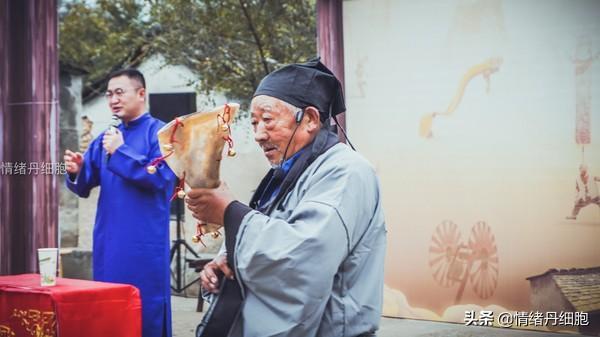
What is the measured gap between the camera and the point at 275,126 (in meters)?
2.55

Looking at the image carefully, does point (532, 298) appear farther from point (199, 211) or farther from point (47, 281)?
point (199, 211)

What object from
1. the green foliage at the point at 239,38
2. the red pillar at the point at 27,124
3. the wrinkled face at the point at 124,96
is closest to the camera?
the wrinkled face at the point at 124,96

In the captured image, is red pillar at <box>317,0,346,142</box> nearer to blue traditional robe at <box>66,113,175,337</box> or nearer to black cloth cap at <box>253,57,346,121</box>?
blue traditional robe at <box>66,113,175,337</box>

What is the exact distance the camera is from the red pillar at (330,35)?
6223mm

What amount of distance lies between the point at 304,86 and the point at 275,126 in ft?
0.55

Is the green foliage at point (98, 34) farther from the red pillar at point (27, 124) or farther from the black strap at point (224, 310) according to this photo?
the black strap at point (224, 310)

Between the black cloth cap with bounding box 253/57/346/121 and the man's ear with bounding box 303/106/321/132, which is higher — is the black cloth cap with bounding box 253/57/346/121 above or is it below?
above

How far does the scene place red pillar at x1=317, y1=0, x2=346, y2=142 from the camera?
6223 mm

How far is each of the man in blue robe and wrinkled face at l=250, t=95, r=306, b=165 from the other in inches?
83.6

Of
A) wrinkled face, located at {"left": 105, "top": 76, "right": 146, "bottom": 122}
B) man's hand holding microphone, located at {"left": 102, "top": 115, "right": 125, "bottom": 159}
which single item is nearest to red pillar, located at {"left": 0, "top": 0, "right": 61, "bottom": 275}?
wrinkled face, located at {"left": 105, "top": 76, "right": 146, "bottom": 122}

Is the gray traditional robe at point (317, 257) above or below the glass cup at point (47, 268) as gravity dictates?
above

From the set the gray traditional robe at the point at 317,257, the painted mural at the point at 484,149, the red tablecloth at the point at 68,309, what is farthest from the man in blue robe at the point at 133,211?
the gray traditional robe at the point at 317,257

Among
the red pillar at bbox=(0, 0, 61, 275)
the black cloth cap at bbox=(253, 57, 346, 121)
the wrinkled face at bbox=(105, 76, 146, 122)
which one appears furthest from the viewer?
the red pillar at bbox=(0, 0, 61, 275)

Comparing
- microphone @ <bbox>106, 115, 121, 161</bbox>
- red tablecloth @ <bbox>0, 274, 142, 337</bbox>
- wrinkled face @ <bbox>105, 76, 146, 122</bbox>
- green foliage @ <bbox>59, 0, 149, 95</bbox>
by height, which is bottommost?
red tablecloth @ <bbox>0, 274, 142, 337</bbox>
